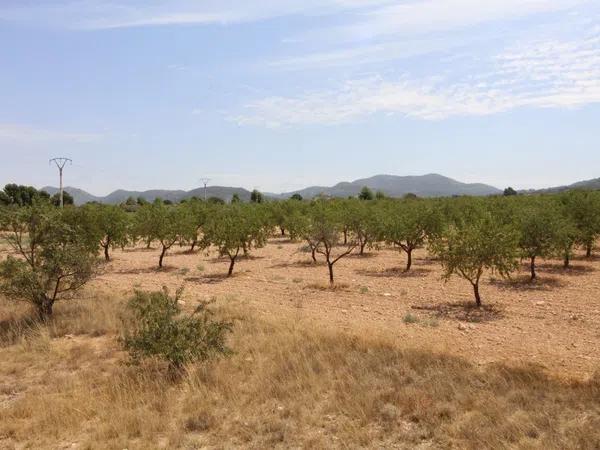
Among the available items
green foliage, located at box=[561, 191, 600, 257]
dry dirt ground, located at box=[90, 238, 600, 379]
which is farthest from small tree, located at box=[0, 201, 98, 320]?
green foliage, located at box=[561, 191, 600, 257]

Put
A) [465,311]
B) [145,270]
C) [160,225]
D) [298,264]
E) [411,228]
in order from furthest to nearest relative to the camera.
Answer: [160,225] < [298,264] < [145,270] < [411,228] < [465,311]

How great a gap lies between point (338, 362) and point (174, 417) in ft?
10.1

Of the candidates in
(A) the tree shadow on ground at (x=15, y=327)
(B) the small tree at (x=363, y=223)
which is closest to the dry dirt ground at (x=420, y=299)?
(B) the small tree at (x=363, y=223)

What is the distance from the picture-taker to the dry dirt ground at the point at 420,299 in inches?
416

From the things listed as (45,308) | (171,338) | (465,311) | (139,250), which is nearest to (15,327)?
(45,308)

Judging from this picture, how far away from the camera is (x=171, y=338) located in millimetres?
8992

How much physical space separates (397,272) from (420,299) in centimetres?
616

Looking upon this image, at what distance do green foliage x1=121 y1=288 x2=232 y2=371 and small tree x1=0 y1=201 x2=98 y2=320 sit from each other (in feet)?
15.1

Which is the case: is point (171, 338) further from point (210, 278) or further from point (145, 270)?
point (145, 270)

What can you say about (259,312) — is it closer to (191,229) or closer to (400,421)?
(400,421)

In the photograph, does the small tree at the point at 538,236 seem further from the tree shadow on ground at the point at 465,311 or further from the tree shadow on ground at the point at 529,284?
the tree shadow on ground at the point at 465,311

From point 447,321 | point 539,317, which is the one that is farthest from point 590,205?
point 447,321

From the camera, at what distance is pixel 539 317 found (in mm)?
13664

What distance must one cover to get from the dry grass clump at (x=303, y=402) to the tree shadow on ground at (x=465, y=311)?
4.52 meters
